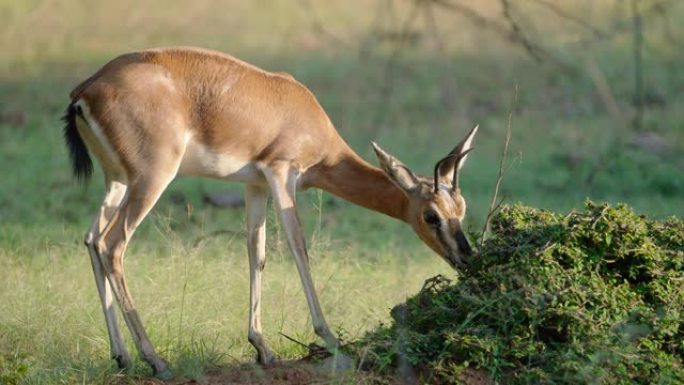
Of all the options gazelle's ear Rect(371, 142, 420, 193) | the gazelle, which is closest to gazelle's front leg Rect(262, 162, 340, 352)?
the gazelle

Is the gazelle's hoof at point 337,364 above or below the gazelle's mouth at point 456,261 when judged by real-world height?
below

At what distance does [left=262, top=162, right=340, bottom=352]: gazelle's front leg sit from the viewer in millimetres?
6270

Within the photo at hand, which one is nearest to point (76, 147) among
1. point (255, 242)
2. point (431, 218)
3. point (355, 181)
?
point (255, 242)

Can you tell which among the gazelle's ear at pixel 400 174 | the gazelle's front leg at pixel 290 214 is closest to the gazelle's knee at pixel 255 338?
the gazelle's front leg at pixel 290 214

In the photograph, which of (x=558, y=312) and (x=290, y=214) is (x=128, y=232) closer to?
(x=290, y=214)

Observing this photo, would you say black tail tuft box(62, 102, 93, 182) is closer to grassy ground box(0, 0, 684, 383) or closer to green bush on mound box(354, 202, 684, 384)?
grassy ground box(0, 0, 684, 383)

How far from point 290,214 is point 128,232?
2.77 feet

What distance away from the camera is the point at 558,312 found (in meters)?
5.12

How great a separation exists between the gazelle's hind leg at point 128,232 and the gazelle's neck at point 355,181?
3.31ft

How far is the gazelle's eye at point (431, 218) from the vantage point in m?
6.25

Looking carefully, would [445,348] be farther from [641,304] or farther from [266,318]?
[266,318]

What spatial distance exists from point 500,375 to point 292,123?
2050 millimetres

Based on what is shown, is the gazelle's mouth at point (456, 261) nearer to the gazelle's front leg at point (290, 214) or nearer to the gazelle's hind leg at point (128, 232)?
the gazelle's front leg at point (290, 214)

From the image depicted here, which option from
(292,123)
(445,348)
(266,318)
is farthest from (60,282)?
(445,348)
